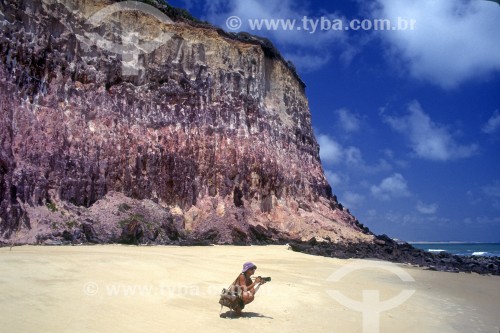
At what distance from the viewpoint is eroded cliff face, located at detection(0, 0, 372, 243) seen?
60.4ft

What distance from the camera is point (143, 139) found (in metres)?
24.5

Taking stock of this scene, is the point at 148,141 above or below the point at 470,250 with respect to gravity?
above

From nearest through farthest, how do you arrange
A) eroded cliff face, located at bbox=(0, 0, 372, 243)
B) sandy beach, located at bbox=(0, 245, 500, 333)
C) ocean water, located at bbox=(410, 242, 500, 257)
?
sandy beach, located at bbox=(0, 245, 500, 333), eroded cliff face, located at bbox=(0, 0, 372, 243), ocean water, located at bbox=(410, 242, 500, 257)

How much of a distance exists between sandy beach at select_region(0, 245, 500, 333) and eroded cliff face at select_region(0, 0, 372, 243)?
8741 millimetres

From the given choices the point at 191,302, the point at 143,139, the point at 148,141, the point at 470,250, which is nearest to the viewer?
the point at 191,302

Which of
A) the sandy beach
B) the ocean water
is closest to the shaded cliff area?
the sandy beach

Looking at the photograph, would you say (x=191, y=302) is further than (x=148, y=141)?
No

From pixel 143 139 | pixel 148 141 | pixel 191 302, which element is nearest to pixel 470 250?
pixel 148 141

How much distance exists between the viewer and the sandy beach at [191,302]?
528 centimetres

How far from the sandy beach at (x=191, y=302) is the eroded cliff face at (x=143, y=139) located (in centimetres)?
874

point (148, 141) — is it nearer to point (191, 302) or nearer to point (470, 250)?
point (191, 302)

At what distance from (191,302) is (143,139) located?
740 inches

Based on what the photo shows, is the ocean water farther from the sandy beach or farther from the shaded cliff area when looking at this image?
the sandy beach

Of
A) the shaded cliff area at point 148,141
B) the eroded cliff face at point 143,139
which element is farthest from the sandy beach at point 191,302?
the eroded cliff face at point 143,139
